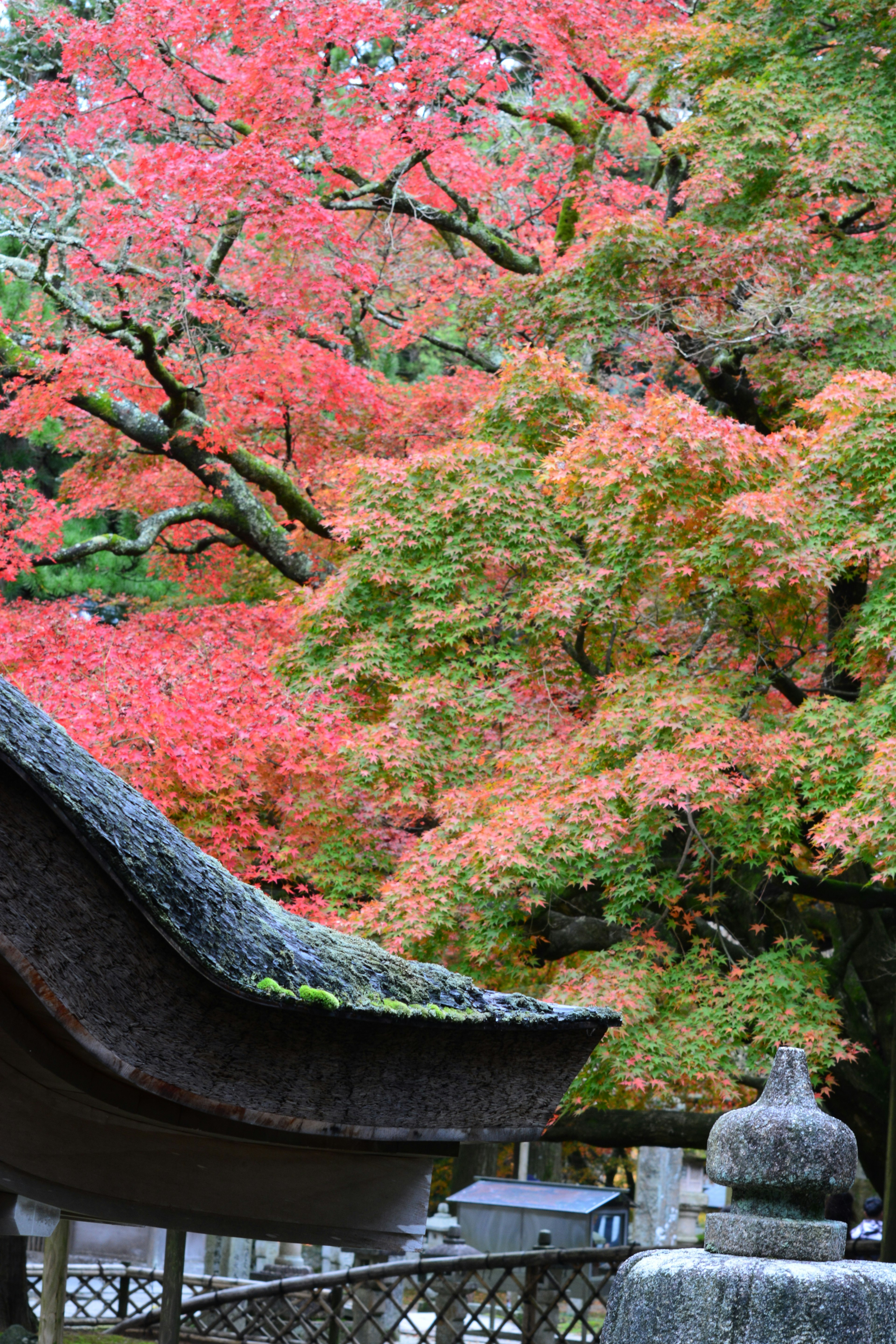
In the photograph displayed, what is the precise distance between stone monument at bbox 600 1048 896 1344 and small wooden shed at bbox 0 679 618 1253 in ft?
1.39

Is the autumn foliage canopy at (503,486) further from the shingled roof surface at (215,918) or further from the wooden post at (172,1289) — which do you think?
the shingled roof surface at (215,918)

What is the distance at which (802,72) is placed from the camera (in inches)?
345

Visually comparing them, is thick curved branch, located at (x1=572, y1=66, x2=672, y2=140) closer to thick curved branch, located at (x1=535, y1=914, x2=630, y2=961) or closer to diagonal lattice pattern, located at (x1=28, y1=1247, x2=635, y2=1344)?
thick curved branch, located at (x1=535, y1=914, x2=630, y2=961)

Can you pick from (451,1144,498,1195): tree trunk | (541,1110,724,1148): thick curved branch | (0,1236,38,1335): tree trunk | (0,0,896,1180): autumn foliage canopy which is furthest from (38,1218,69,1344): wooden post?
(451,1144,498,1195): tree trunk

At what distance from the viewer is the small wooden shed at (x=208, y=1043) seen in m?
1.74

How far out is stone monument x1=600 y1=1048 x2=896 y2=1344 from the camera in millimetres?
1953

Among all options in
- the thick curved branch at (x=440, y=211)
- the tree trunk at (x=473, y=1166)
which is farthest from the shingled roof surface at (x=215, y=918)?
the tree trunk at (x=473, y=1166)

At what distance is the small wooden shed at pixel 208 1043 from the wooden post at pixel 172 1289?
436 cm

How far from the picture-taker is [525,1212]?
30.6ft

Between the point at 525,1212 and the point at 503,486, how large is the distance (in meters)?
5.53

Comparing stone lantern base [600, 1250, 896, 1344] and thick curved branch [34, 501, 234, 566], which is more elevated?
thick curved branch [34, 501, 234, 566]

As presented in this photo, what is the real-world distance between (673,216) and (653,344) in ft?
3.62

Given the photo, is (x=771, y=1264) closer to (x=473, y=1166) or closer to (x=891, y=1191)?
(x=891, y=1191)

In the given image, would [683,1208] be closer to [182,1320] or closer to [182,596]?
[182,1320]
